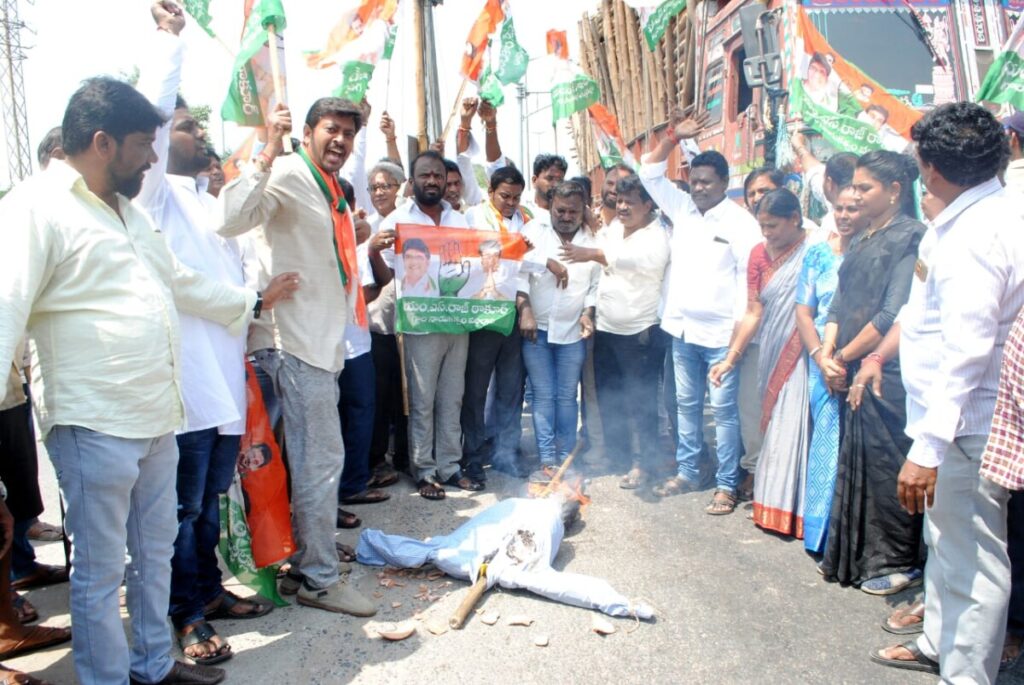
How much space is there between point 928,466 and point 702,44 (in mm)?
11701

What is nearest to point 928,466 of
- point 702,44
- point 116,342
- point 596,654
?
point 596,654

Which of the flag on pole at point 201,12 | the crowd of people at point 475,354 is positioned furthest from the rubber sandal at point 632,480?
the flag on pole at point 201,12

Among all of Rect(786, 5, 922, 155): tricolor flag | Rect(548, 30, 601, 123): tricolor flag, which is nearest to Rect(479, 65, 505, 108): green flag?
Rect(548, 30, 601, 123): tricolor flag

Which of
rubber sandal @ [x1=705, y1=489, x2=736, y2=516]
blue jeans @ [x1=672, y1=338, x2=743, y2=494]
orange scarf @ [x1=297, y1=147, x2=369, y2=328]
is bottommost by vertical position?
rubber sandal @ [x1=705, y1=489, x2=736, y2=516]

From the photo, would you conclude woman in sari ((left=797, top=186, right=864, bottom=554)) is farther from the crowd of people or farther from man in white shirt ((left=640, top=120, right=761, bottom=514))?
man in white shirt ((left=640, top=120, right=761, bottom=514))

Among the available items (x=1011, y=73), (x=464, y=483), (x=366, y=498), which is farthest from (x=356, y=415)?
(x=1011, y=73)

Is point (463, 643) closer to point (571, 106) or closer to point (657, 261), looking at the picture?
point (657, 261)

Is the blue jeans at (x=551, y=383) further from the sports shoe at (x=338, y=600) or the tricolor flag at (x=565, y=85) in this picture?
the sports shoe at (x=338, y=600)

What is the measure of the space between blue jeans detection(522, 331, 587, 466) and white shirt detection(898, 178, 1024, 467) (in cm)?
286

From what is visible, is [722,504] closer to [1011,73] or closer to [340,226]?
[340,226]

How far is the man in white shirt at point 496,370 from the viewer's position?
5.10 meters

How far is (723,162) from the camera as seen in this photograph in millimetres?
4852

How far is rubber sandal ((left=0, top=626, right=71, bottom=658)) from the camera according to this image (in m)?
2.90

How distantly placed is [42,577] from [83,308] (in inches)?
82.5
